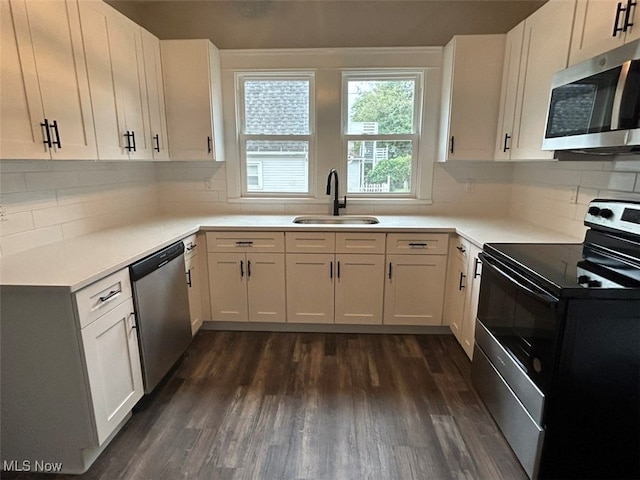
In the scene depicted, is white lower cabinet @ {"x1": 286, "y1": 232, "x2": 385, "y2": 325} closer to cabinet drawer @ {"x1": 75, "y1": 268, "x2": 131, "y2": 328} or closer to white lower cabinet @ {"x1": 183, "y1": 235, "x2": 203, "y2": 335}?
white lower cabinet @ {"x1": 183, "y1": 235, "x2": 203, "y2": 335}

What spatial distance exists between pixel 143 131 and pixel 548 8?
2736mm

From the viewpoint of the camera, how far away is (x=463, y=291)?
8.16ft

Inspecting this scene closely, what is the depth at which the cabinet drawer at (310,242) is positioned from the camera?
2.69 m

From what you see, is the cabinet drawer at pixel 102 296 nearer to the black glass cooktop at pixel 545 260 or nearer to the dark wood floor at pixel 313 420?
the dark wood floor at pixel 313 420

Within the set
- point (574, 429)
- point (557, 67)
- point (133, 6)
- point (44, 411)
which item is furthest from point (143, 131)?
point (574, 429)

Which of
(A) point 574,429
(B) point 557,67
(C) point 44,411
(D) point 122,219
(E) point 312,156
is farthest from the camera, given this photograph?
(E) point 312,156

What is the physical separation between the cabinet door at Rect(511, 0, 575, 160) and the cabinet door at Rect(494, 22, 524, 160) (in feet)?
0.19

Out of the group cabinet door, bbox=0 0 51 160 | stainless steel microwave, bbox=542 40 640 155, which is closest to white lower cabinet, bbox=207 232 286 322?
cabinet door, bbox=0 0 51 160

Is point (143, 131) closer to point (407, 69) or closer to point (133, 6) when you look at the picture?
point (133, 6)

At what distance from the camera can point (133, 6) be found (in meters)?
2.95

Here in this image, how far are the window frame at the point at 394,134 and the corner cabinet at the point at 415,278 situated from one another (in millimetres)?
713

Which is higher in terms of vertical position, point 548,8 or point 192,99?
point 548,8

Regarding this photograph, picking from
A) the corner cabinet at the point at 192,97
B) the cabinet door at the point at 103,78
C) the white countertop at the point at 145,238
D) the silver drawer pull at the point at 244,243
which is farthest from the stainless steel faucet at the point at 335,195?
the cabinet door at the point at 103,78

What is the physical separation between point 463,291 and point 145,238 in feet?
7.10
